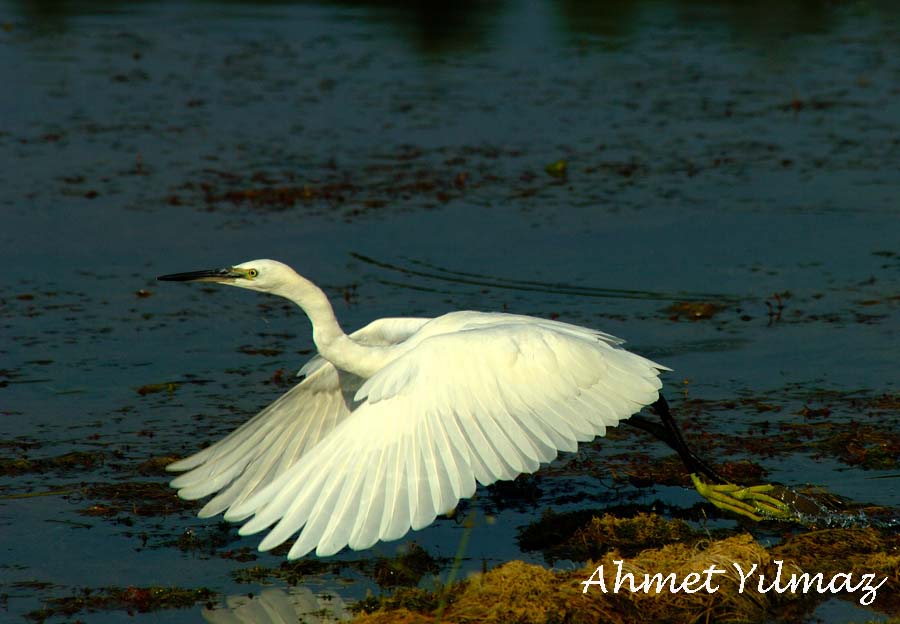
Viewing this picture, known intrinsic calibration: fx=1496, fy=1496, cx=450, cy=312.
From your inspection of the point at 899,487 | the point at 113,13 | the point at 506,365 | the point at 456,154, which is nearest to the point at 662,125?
the point at 456,154

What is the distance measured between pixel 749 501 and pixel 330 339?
1.84 meters

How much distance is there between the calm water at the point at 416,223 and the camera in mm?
6703

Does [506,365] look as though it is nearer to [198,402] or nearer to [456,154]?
[198,402]

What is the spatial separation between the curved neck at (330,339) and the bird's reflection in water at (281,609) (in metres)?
0.99

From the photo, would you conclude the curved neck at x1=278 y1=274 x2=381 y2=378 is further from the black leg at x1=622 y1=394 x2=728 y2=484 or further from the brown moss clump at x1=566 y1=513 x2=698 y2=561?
the black leg at x1=622 y1=394 x2=728 y2=484

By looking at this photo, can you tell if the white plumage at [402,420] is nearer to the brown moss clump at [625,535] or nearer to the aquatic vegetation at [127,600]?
the aquatic vegetation at [127,600]

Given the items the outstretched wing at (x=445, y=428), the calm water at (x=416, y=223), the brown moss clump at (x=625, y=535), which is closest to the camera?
the outstretched wing at (x=445, y=428)

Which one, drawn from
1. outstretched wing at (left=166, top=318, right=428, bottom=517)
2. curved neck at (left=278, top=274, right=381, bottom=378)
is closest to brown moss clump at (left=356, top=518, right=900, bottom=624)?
outstretched wing at (left=166, top=318, right=428, bottom=517)

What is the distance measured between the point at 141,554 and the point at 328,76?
11.5 meters

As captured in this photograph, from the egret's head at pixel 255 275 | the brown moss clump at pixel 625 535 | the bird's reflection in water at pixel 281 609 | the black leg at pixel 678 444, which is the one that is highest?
the egret's head at pixel 255 275

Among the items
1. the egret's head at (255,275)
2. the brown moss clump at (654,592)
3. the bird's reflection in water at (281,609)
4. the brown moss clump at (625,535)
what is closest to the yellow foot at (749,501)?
the brown moss clump at (625,535)

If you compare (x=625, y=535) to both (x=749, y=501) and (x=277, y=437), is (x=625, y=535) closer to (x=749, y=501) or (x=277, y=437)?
(x=749, y=501)

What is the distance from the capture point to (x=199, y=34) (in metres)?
20.0

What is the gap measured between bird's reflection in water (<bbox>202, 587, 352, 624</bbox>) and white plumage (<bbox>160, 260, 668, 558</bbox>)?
0.90 feet
